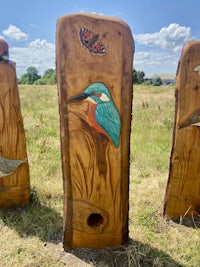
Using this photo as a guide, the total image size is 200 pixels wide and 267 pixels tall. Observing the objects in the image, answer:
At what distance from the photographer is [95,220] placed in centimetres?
252

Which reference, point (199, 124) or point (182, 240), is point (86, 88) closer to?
point (199, 124)

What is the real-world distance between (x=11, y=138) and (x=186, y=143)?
1.79 meters

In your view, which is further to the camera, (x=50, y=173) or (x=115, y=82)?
(x=50, y=173)

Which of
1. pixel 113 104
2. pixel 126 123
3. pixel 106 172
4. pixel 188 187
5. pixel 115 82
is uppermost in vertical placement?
pixel 115 82

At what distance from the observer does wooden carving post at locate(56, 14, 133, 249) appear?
1.99 meters

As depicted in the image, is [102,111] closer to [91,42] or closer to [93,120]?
[93,120]

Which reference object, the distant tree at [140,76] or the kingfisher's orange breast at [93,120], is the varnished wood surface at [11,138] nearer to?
the kingfisher's orange breast at [93,120]

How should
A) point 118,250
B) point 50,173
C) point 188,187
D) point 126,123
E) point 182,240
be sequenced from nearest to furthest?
1. point 126,123
2. point 118,250
3. point 182,240
4. point 188,187
5. point 50,173

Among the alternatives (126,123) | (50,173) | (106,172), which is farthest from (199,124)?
(50,173)

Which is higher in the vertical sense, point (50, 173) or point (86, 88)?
point (86, 88)

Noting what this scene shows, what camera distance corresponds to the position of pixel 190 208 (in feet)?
9.95

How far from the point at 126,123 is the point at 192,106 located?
0.81 m

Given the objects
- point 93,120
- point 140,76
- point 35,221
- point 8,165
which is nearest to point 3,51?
point 8,165

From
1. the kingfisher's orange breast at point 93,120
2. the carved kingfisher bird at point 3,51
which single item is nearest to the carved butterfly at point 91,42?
the kingfisher's orange breast at point 93,120
